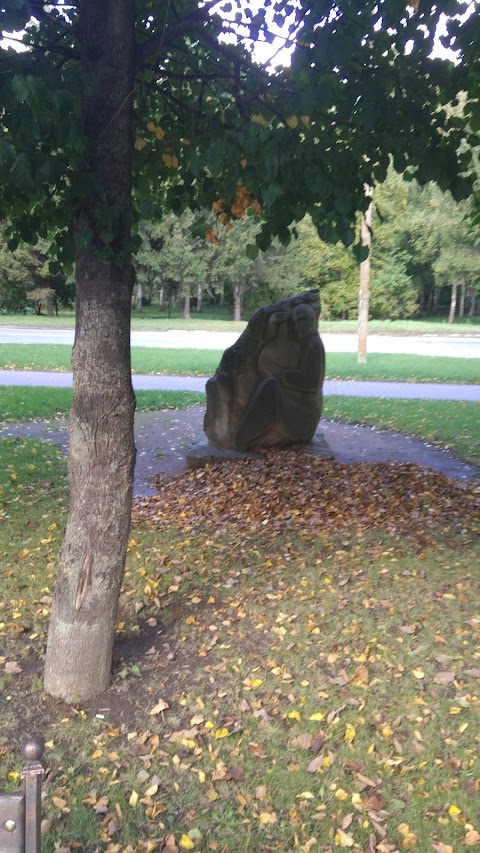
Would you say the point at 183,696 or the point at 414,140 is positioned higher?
the point at 414,140

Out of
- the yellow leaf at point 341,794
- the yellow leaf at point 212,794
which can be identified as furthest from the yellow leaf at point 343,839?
the yellow leaf at point 212,794

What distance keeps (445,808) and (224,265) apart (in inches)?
1624

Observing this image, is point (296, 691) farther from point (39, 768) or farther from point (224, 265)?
point (224, 265)

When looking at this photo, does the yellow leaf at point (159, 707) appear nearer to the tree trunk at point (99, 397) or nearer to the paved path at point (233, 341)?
the tree trunk at point (99, 397)

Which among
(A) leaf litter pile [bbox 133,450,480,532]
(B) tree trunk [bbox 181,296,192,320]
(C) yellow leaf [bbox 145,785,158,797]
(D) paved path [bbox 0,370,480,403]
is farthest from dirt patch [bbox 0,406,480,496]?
(B) tree trunk [bbox 181,296,192,320]

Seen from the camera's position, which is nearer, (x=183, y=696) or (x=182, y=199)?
(x=183, y=696)

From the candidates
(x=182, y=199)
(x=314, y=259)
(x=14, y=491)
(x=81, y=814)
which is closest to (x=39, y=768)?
(x=81, y=814)

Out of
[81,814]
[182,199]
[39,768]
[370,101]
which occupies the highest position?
[370,101]

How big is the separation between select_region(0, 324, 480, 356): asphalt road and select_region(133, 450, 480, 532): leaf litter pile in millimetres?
19079

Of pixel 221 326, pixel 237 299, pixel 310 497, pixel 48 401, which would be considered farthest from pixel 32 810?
pixel 237 299

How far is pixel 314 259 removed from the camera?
47219 millimetres

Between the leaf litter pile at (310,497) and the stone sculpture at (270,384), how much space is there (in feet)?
1.36

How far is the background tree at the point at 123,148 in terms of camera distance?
369 cm

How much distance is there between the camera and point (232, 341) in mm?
32312
